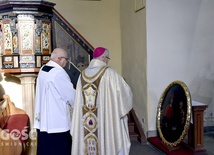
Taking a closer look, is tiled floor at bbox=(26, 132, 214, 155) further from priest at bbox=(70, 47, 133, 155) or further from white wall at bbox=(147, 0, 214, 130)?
priest at bbox=(70, 47, 133, 155)

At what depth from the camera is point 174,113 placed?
14.7ft

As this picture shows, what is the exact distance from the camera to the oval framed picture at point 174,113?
4141 millimetres

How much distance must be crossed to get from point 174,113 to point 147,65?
1.01 meters

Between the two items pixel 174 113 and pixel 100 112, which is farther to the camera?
pixel 174 113

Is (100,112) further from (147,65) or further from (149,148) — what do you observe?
(147,65)

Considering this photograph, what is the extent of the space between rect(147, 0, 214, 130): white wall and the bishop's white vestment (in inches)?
66.1

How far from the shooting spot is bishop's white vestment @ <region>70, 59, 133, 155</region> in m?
3.46

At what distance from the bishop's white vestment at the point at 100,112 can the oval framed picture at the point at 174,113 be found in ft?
3.25

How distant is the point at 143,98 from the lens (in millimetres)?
5254

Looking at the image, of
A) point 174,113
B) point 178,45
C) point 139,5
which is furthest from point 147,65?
point 139,5

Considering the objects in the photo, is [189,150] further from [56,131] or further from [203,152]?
[56,131]

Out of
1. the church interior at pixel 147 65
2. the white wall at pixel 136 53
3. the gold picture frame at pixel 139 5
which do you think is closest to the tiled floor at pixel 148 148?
the church interior at pixel 147 65

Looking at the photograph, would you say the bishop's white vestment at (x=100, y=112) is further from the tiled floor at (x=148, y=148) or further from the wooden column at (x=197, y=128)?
the wooden column at (x=197, y=128)

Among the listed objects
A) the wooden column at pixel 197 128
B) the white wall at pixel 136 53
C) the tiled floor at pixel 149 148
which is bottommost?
the tiled floor at pixel 149 148
